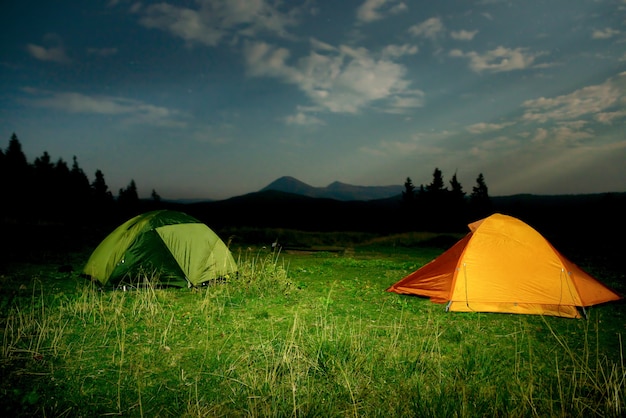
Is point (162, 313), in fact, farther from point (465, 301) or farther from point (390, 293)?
point (465, 301)

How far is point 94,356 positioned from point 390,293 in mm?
7298

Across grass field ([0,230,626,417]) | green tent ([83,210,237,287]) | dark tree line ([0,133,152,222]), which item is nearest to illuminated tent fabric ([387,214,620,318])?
grass field ([0,230,626,417])

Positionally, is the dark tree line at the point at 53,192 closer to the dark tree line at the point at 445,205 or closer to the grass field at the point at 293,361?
the grass field at the point at 293,361

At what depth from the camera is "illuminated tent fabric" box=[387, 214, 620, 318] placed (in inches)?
307

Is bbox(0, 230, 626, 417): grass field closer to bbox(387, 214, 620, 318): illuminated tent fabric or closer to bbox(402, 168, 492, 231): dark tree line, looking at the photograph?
bbox(387, 214, 620, 318): illuminated tent fabric

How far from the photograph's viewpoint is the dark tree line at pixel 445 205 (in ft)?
226

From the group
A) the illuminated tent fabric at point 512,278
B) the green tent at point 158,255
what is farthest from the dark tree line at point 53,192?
the illuminated tent fabric at point 512,278

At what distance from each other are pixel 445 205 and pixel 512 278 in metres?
66.3

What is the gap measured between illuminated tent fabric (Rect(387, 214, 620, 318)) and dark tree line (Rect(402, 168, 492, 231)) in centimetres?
6195

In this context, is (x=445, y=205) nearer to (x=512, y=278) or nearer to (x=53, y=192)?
(x=512, y=278)

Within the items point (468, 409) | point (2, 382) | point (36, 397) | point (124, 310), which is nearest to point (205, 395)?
point (36, 397)

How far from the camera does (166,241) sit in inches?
397

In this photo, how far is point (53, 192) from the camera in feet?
208

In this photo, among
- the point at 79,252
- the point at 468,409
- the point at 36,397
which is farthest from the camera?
the point at 79,252
